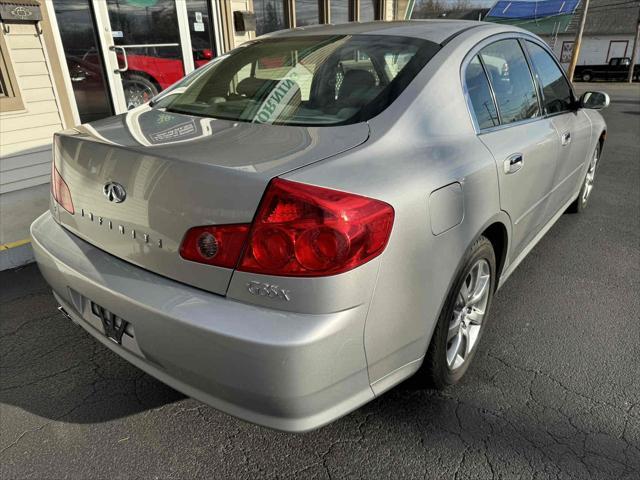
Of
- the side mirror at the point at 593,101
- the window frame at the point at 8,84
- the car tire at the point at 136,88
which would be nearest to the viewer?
the side mirror at the point at 593,101

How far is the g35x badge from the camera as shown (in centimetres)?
148

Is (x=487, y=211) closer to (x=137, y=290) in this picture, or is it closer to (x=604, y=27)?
(x=137, y=290)

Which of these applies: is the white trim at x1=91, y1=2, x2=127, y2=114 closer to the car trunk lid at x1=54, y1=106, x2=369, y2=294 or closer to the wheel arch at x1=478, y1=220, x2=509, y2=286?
the car trunk lid at x1=54, y1=106, x2=369, y2=294

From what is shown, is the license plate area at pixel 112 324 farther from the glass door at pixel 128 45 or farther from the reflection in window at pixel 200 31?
the reflection in window at pixel 200 31

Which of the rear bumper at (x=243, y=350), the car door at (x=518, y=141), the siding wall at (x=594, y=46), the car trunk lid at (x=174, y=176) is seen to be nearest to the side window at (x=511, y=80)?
the car door at (x=518, y=141)

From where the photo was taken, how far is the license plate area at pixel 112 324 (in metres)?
1.77

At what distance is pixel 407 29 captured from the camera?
2.48m

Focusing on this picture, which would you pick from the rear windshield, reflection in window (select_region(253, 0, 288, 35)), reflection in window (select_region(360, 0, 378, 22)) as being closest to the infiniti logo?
the rear windshield

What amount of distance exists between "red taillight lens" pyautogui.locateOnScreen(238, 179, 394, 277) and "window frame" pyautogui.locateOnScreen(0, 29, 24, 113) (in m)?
4.48

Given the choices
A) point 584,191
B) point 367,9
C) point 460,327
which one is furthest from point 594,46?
point 460,327

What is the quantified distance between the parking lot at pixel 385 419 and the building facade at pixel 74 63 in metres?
1.75

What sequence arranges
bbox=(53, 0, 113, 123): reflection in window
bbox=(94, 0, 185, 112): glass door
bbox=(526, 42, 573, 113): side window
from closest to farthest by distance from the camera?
1. bbox=(526, 42, 573, 113): side window
2. bbox=(53, 0, 113, 123): reflection in window
3. bbox=(94, 0, 185, 112): glass door

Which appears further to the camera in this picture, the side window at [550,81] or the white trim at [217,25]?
the white trim at [217,25]

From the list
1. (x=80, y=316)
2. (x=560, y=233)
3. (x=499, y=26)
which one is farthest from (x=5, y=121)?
(x=560, y=233)
